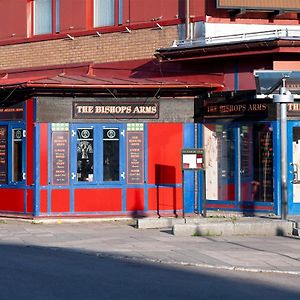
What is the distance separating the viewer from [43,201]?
1997 cm

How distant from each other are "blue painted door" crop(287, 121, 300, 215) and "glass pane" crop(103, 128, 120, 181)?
176 inches

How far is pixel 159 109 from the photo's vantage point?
67.7 feet

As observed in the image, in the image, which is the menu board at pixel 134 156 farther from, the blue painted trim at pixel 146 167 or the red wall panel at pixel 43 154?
the red wall panel at pixel 43 154

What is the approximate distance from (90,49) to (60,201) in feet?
17.1

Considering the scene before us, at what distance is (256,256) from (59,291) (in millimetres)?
4903

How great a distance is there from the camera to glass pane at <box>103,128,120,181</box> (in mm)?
20406

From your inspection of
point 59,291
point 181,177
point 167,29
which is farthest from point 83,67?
point 59,291

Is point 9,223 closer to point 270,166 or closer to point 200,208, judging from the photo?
point 200,208

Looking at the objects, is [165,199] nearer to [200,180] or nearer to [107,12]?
[200,180]

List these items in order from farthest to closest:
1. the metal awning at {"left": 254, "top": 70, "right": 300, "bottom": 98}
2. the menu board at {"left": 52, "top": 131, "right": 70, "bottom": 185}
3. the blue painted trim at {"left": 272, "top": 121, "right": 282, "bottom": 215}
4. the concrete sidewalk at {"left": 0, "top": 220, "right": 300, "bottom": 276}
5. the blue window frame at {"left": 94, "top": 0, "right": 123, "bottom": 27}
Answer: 1. the blue window frame at {"left": 94, "top": 0, "right": 123, "bottom": 27}
2. the menu board at {"left": 52, "top": 131, "right": 70, "bottom": 185}
3. the blue painted trim at {"left": 272, "top": 121, "right": 282, "bottom": 215}
4. the metal awning at {"left": 254, "top": 70, "right": 300, "bottom": 98}
5. the concrete sidewalk at {"left": 0, "top": 220, "right": 300, "bottom": 276}

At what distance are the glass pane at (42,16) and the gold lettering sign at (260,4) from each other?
621cm

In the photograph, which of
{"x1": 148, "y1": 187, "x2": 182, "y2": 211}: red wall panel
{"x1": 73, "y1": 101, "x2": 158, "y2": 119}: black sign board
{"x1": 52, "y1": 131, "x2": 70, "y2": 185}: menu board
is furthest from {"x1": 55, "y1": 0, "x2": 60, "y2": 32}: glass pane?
{"x1": 148, "y1": 187, "x2": 182, "y2": 211}: red wall panel

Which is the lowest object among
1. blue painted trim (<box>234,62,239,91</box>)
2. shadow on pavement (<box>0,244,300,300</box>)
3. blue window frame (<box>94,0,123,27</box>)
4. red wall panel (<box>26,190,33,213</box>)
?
shadow on pavement (<box>0,244,300,300</box>)

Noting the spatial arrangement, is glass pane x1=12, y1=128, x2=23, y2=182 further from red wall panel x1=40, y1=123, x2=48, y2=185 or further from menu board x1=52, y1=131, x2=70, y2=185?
menu board x1=52, y1=131, x2=70, y2=185
